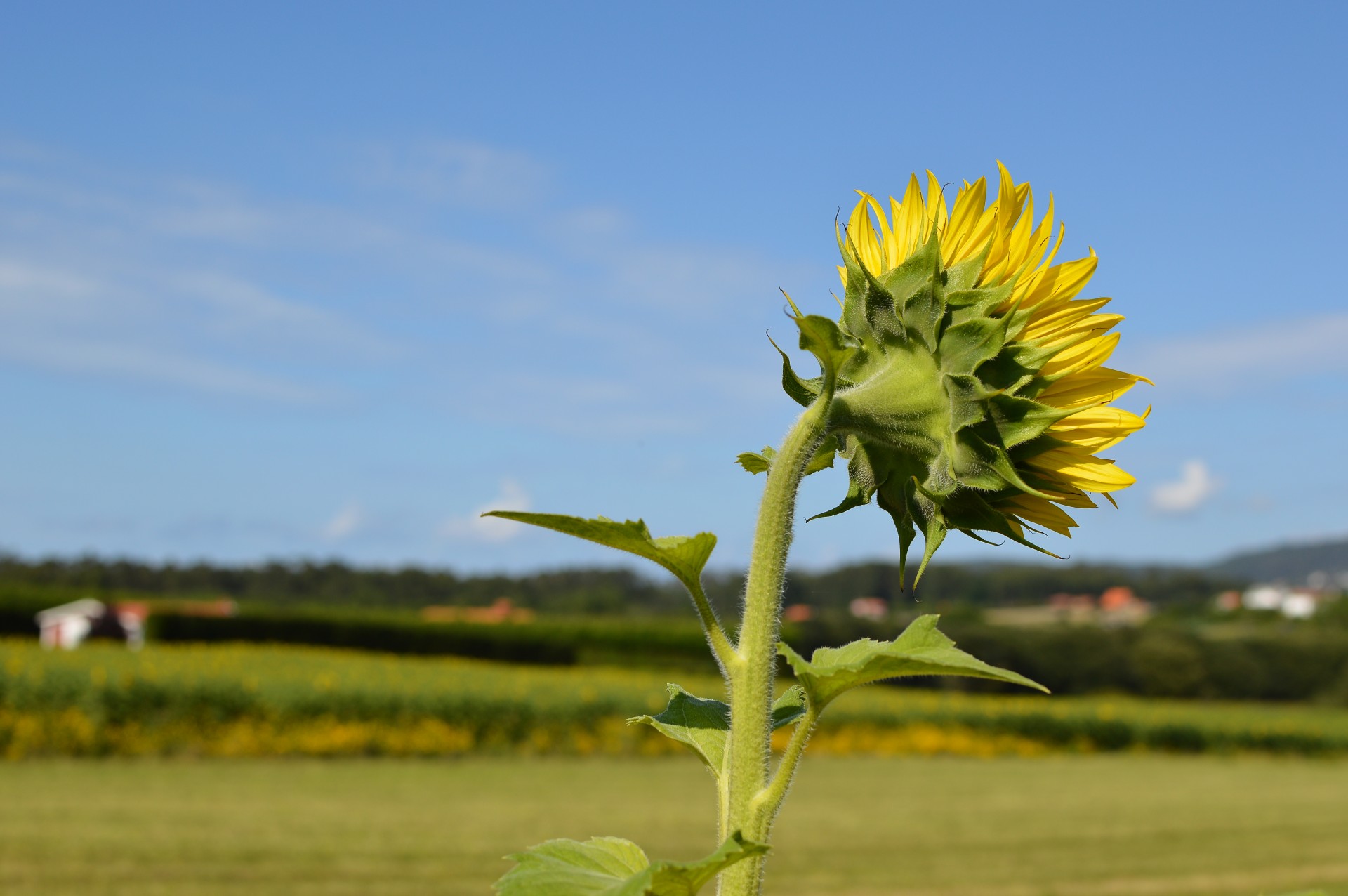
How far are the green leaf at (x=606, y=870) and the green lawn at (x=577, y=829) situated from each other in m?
9.00

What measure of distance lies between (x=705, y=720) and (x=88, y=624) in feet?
107

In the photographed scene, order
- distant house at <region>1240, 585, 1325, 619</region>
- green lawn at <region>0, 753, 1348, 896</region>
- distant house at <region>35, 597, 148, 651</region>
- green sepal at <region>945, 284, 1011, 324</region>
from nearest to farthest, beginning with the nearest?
green sepal at <region>945, 284, 1011, 324</region> → green lawn at <region>0, 753, 1348, 896</region> → distant house at <region>35, 597, 148, 651</region> → distant house at <region>1240, 585, 1325, 619</region>

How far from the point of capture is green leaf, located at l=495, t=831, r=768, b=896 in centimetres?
71

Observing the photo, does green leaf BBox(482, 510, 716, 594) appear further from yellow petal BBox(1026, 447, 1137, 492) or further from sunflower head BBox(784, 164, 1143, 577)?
yellow petal BBox(1026, 447, 1137, 492)

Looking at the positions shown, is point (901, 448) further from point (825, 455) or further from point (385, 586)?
point (385, 586)

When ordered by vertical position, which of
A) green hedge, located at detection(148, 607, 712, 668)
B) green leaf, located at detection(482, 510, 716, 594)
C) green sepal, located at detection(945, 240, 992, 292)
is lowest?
green hedge, located at detection(148, 607, 712, 668)

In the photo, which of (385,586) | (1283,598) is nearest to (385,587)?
(385,586)

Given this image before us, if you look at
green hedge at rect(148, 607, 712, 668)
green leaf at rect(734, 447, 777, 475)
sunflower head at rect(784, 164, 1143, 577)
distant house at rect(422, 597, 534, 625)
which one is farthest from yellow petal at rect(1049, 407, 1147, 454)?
distant house at rect(422, 597, 534, 625)

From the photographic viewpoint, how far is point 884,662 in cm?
80

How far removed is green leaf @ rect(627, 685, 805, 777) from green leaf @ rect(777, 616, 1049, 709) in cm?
7

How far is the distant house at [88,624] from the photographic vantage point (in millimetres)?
29078

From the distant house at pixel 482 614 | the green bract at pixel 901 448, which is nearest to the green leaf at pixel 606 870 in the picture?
the green bract at pixel 901 448

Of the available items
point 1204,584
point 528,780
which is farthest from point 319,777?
point 1204,584

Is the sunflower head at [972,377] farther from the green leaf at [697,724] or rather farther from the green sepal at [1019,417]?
the green leaf at [697,724]
